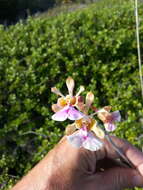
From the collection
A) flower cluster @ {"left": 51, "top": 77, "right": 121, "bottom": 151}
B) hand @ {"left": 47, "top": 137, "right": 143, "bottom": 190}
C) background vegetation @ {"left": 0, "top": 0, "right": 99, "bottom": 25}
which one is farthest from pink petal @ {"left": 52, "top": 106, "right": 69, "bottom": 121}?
background vegetation @ {"left": 0, "top": 0, "right": 99, "bottom": 25}

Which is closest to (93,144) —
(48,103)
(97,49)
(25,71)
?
(48,103)

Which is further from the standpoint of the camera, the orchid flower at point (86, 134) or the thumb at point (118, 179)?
the thumb at point (118, 179)

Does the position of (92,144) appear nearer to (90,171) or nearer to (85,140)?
(85,140)

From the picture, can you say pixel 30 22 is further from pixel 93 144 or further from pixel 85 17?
pixel 93 144

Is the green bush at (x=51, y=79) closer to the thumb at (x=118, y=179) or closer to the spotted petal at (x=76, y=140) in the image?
the thumb at (x=118, y=179)

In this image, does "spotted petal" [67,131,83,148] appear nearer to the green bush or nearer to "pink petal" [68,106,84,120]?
"pink petal" [68,106,84,120]

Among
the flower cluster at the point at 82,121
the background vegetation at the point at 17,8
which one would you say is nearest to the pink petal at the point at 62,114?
the flower cluster at the point at 82,121

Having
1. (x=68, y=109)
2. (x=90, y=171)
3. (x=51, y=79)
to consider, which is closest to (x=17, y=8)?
(x=51, y=79)

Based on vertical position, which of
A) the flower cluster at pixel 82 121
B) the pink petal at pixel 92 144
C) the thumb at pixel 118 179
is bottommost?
the thumb at pixel 118 179
